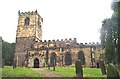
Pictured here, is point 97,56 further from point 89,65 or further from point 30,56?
point 30,56

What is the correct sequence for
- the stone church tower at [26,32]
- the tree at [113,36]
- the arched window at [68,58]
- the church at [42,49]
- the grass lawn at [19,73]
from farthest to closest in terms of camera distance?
the stone church tower at [26,32] → the arched window at [68,58] → the church at [42,49] → the tree at [113,36] → the grass lawn at [19,73]

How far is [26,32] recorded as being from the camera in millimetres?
54406

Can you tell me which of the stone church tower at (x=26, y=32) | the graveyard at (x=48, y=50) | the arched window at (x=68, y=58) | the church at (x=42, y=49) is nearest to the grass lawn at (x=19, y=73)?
the graveyard at (x=48, y=50)

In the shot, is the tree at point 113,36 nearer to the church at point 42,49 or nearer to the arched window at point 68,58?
the church at point 42,49

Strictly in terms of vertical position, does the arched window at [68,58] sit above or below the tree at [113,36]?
below

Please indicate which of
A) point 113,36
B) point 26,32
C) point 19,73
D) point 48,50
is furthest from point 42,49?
point 113,36

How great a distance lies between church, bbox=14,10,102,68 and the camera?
4688 cm

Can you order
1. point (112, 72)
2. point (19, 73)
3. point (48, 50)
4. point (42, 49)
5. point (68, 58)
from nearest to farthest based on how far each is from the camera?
point (112, 72), point (19, 73), point (68, 58), point (48, 50), point (42, 49)

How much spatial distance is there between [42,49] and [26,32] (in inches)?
302

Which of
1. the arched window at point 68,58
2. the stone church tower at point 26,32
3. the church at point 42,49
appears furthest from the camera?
the stone church tower at point 26,32

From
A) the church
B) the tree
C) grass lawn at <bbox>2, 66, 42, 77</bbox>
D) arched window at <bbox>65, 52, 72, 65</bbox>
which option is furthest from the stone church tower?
the tree

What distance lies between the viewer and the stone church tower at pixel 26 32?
53000 mm

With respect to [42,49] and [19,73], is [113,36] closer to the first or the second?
[19,73]

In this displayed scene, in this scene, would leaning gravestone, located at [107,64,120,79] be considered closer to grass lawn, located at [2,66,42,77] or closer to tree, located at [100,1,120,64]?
grass lawn, located at [2,66,42,77]
